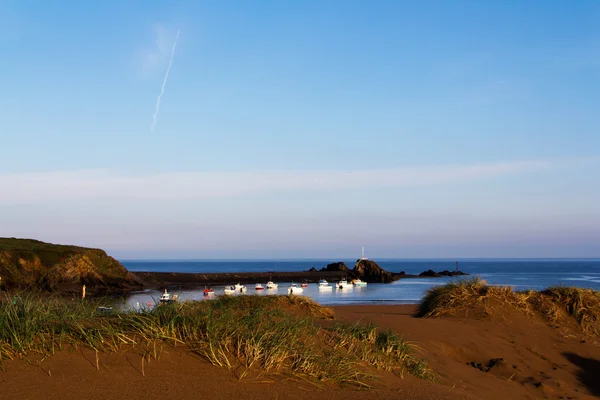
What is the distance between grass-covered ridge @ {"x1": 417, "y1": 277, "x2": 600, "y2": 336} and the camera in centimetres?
1414

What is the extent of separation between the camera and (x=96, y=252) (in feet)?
210

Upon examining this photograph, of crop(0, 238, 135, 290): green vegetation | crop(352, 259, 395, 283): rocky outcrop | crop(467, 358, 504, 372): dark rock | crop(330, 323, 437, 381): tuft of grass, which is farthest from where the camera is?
crop(352, 259, 395, 283): rocky outcrop

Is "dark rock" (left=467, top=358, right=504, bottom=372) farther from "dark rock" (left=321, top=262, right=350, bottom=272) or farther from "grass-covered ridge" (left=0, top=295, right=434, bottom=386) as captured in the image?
"dark rock" (left=321, top=262, right=350, bottom=272)

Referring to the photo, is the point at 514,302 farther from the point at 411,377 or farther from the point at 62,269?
the point at 62,269

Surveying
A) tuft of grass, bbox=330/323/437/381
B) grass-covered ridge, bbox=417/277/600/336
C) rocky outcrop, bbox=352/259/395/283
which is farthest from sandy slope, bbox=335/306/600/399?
rocky outcrop, bbox=352/259/395/283

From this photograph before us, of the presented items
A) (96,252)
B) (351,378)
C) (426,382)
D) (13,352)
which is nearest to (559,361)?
(426,382)

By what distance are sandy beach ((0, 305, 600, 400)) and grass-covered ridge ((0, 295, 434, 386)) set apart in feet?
0.52

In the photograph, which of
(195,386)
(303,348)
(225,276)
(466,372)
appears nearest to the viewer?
(195,386)

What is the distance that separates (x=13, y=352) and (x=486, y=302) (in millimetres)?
11208

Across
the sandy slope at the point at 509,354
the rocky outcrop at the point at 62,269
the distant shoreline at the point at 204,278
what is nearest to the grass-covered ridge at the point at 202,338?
the sandy slope at the point at 509,354

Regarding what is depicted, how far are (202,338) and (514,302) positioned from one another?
1010 centimetres

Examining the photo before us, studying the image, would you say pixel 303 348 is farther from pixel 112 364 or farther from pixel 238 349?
pixel 112 364

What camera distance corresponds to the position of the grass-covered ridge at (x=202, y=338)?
20.7 feet

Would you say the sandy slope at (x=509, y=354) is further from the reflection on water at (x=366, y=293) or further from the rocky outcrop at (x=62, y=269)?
the rocky outcrop at (x=62, y=269)
